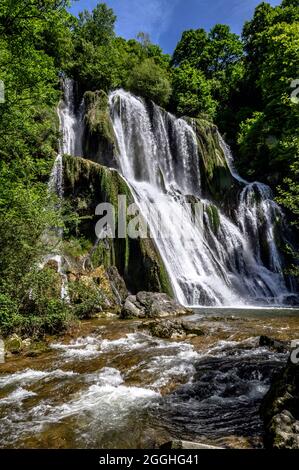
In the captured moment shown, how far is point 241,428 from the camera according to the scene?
4023 millimetres

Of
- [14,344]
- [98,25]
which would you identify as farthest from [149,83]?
[14,344]

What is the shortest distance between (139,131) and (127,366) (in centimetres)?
2117

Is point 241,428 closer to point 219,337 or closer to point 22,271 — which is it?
point 219,337

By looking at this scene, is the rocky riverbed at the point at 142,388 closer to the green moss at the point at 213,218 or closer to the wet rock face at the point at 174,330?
the wet rock face at the point at 174,330

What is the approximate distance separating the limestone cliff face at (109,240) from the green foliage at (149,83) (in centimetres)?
1653

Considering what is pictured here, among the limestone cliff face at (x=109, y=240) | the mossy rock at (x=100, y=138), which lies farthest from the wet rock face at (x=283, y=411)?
the mossy rock at (x=100, y=138)

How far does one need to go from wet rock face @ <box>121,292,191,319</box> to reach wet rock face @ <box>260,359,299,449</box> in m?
8.41

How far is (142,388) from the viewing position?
18.4ft

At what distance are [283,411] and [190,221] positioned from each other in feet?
58.3

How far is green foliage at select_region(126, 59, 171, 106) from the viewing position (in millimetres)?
31344

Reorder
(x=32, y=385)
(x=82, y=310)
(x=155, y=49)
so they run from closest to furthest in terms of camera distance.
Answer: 1. (x=32, y=385)
2. (x=82, y=310)
3. (x=155, y=49)

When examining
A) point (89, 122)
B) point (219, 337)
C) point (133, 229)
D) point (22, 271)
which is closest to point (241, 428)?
point (219, 337)

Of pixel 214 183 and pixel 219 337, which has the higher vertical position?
pixel 214 183

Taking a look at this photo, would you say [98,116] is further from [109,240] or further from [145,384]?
[145,384]
